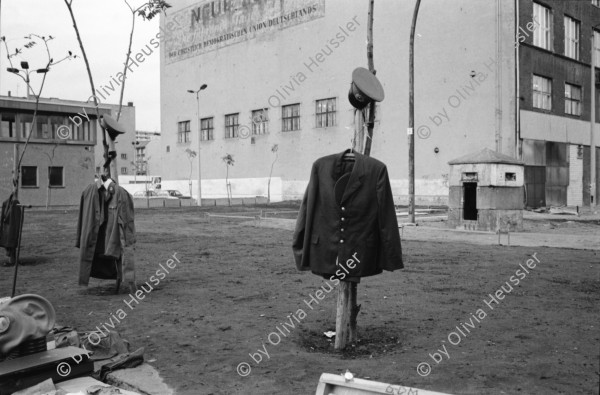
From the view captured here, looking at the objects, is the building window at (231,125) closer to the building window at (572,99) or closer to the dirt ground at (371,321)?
the building window at (572,99)

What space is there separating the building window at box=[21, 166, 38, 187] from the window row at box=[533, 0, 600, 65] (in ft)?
106

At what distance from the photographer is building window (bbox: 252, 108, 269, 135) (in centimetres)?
4231

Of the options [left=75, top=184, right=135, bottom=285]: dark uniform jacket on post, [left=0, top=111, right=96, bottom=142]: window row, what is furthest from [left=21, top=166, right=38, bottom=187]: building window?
[left=75, top=184, right=135, bottom=285]: dark uniform jacket on post

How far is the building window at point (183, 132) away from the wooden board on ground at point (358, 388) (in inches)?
1883

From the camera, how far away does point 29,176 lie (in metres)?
38.2

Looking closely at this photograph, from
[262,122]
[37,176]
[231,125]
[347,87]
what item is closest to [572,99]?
[347,87]

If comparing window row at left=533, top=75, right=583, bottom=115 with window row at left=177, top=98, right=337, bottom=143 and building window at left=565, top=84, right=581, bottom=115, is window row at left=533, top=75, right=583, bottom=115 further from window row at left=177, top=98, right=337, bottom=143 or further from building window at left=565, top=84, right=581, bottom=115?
window row at left=177, top=98, right=337, bottom=143

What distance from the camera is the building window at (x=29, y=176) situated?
37625 millimetres

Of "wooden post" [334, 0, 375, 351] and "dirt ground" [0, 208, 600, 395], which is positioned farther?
"wooden post" [334, 0, 375, 351]

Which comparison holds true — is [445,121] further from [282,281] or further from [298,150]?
[282,281]

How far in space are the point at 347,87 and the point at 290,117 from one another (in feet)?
19.8

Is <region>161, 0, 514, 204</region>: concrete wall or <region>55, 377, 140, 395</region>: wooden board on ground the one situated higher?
<region>161, 0, 514, 204</region>: concrete wall

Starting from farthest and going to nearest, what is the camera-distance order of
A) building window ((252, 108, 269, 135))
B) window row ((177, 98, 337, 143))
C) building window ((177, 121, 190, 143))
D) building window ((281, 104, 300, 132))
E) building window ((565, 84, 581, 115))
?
building window ((177, 121, 190, 143)), building window ((252, 108, 269, 135)), building window ((281, 104, 300, 132)), window row ((177, 98, 337, 143)), building window ((565, 84, 581, 115))

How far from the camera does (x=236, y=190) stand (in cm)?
4547
